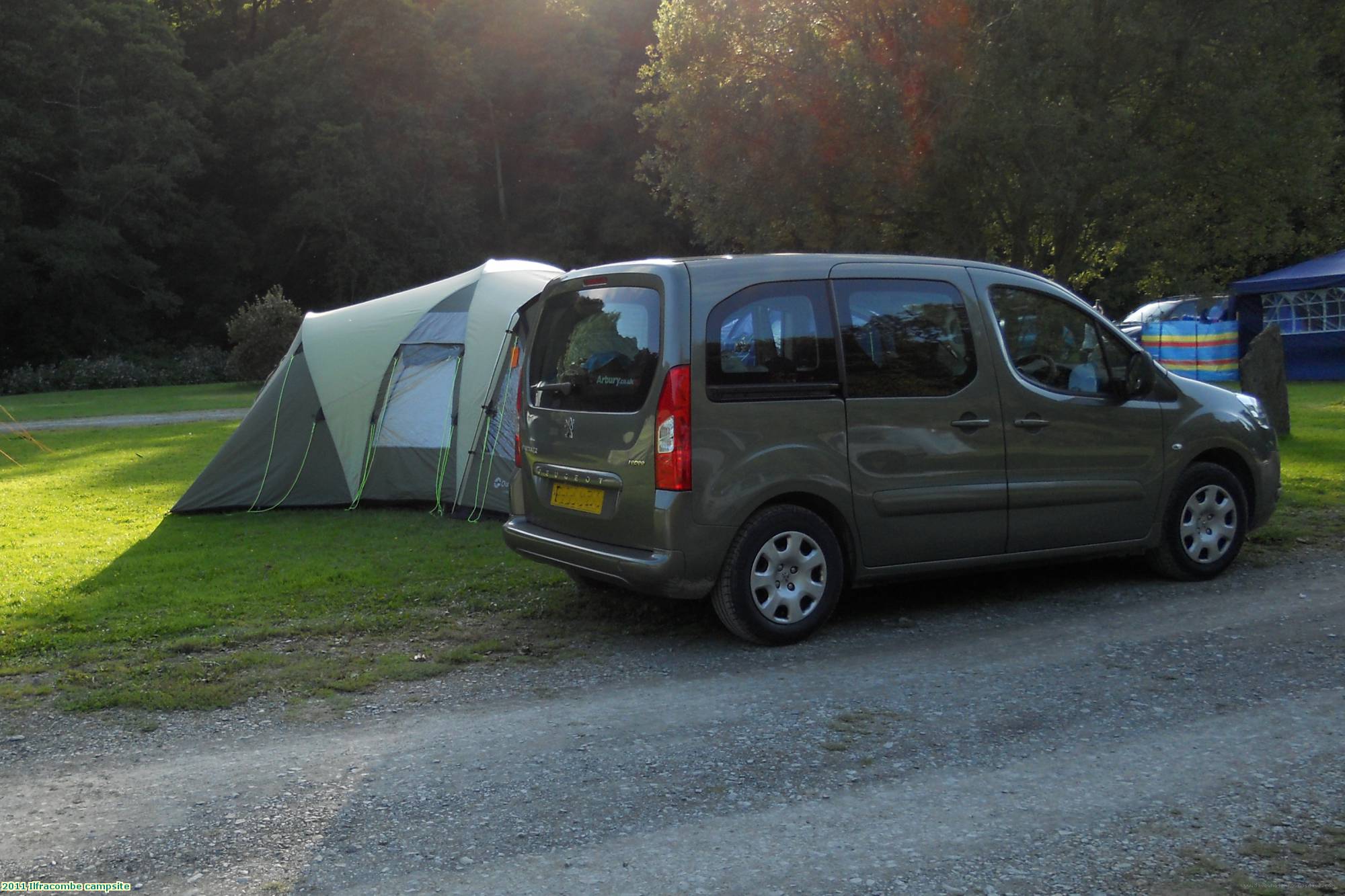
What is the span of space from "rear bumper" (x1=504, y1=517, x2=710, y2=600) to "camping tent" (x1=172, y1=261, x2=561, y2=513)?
13.2 ft

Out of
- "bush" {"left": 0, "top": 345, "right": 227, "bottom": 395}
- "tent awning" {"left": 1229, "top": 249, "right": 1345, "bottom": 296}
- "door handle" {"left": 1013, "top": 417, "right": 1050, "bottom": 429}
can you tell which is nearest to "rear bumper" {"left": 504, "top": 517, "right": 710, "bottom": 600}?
"door handle" {"left": 1013, "top": 417, "right": 1050, "bottom": 429}

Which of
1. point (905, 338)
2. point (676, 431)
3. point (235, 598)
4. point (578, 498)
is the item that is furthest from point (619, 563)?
point (235, 598)

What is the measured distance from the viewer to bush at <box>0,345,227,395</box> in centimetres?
3856

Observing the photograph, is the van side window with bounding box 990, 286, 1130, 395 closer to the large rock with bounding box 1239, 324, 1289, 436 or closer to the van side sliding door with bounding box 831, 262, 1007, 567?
the van side sliding door with bounding box 831, 262, 1007, 567

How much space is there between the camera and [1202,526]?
Answer: 7.78 m

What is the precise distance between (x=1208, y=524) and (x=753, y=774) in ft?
14.9

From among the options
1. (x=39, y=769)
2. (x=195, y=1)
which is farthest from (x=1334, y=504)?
(x=195, y=1)

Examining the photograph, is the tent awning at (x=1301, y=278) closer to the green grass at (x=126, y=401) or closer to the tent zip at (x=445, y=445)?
the tent zip at (x=445, y=445)

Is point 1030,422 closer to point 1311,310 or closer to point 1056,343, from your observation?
point 1056,343

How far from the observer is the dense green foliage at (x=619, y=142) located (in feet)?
42.6

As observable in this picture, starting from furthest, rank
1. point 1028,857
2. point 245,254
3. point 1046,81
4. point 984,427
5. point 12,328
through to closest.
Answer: point 245,254
point 12,328
point 1046,81
point 984,427
point 1028,857

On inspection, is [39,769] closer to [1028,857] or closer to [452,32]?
[1028,857]

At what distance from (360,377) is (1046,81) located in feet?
25.7

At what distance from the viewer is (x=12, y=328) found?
145 ft
